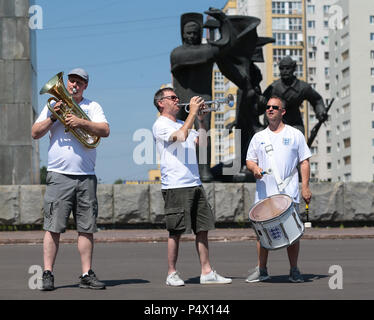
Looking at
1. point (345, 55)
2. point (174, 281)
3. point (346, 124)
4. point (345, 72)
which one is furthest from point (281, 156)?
point (345, 55)

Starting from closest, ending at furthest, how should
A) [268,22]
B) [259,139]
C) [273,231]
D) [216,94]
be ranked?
1. [273,231]
2. [259,139]
3. [268,22]
4. [216,94]

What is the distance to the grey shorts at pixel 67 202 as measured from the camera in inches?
310

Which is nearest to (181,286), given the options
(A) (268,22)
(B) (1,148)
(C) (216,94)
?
(B) (1,148)

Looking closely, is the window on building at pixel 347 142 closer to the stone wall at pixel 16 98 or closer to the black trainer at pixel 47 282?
the stone wall at pixel 16 98

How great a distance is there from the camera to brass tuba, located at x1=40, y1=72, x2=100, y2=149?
25.7ft

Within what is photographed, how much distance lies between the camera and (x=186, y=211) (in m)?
8.05

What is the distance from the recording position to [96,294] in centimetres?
741

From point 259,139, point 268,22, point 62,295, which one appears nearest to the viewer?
point 62,295

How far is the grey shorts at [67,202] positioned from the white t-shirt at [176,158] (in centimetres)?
73

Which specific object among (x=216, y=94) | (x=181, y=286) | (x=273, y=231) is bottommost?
(x=181, y=286)

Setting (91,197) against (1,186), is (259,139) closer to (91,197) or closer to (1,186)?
(91,197)

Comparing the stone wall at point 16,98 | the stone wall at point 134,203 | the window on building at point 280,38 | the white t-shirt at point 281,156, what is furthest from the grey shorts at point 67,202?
the window on building at point 280,38

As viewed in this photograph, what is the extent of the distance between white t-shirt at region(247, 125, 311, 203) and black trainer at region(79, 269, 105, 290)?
1.74 meters

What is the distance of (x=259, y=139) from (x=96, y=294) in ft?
7.52
